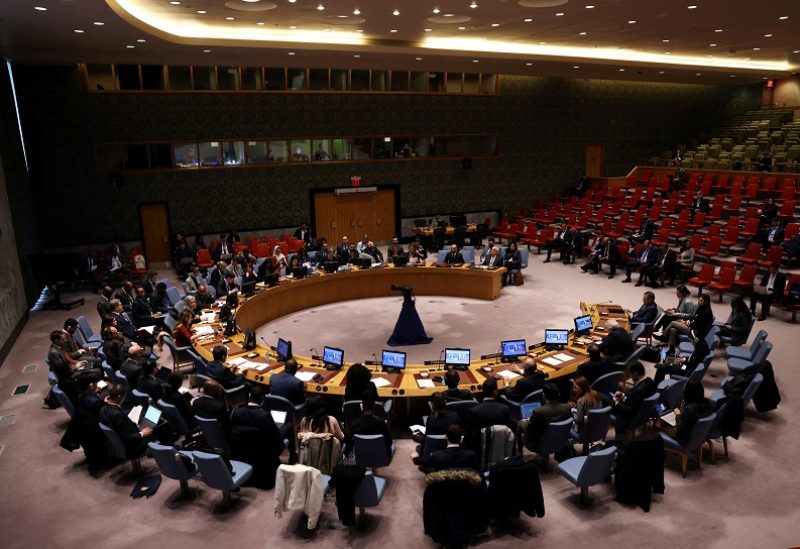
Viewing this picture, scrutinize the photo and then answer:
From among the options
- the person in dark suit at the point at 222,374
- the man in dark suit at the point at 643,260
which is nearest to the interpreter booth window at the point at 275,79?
the man in dark suit at the point at 643,260

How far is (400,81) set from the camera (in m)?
20.9

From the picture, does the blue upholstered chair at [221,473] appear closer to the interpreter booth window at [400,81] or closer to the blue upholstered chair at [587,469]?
the blue upholstered chair at [587,469]

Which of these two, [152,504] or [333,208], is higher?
[333,208]

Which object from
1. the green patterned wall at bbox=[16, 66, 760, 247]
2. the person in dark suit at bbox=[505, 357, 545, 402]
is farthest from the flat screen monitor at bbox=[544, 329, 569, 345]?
the green patterned wall at bbox=[16, 66, 760, 247]

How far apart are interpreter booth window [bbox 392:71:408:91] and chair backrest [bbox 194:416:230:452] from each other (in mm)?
16550

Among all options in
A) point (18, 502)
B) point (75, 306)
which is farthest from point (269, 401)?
point (75, 306)

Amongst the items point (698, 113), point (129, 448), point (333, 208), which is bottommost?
point (129, 448)

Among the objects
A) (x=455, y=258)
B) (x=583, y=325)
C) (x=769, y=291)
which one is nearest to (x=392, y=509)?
(x=583, y=325)

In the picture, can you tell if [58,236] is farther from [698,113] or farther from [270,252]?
[698,113]

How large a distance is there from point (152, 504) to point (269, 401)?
165 cm

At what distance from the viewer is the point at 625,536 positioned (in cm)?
573

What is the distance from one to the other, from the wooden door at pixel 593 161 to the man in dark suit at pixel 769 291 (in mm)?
13179

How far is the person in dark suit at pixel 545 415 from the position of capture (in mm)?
6445

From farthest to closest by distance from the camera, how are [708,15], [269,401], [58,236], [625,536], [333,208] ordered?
[333,208], [58,236], [708,15], [269,401], [625,536]
